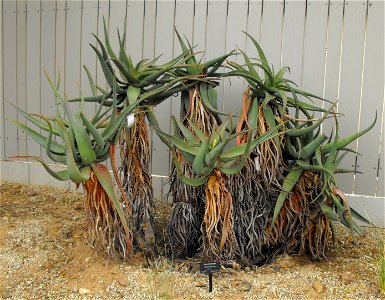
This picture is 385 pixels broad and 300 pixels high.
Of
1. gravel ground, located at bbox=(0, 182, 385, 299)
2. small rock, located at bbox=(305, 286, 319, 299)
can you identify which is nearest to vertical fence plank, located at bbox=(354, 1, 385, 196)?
gravel ground, located at bbox=(0, 182, 385, 299)

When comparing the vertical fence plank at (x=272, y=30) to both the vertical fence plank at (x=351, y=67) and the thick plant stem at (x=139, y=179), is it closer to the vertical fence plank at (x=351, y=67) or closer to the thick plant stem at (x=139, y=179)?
the vertical fence plank at (x=351, y=67)

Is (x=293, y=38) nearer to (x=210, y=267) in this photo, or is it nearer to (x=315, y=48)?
(x=315, y=48)

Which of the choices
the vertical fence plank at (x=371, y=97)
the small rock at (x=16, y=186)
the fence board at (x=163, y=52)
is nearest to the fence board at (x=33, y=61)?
the small rock at (x=16, y=186)

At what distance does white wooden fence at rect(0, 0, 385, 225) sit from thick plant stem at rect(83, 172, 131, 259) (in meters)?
1.32

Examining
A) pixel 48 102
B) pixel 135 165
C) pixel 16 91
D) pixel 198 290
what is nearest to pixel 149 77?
pixel 135 165

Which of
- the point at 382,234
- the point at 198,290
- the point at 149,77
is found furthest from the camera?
the point at 382,234

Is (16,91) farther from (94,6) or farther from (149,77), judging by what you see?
(149,77)

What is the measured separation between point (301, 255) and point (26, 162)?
117 inches

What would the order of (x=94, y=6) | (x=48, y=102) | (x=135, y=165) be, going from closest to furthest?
(x=135, y=165) < (x=94, y=6) < (x=48, y=102)

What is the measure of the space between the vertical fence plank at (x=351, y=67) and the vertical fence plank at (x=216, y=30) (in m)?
0.91

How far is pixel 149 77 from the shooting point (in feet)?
9.09

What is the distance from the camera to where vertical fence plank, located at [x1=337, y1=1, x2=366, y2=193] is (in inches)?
142

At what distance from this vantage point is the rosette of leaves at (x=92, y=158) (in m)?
2.43

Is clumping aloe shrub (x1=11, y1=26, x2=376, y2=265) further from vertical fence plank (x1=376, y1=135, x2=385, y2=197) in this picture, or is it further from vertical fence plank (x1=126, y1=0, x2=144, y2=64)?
vertical fence plank (x1=126, y1=0, x2=144, y2=64)
